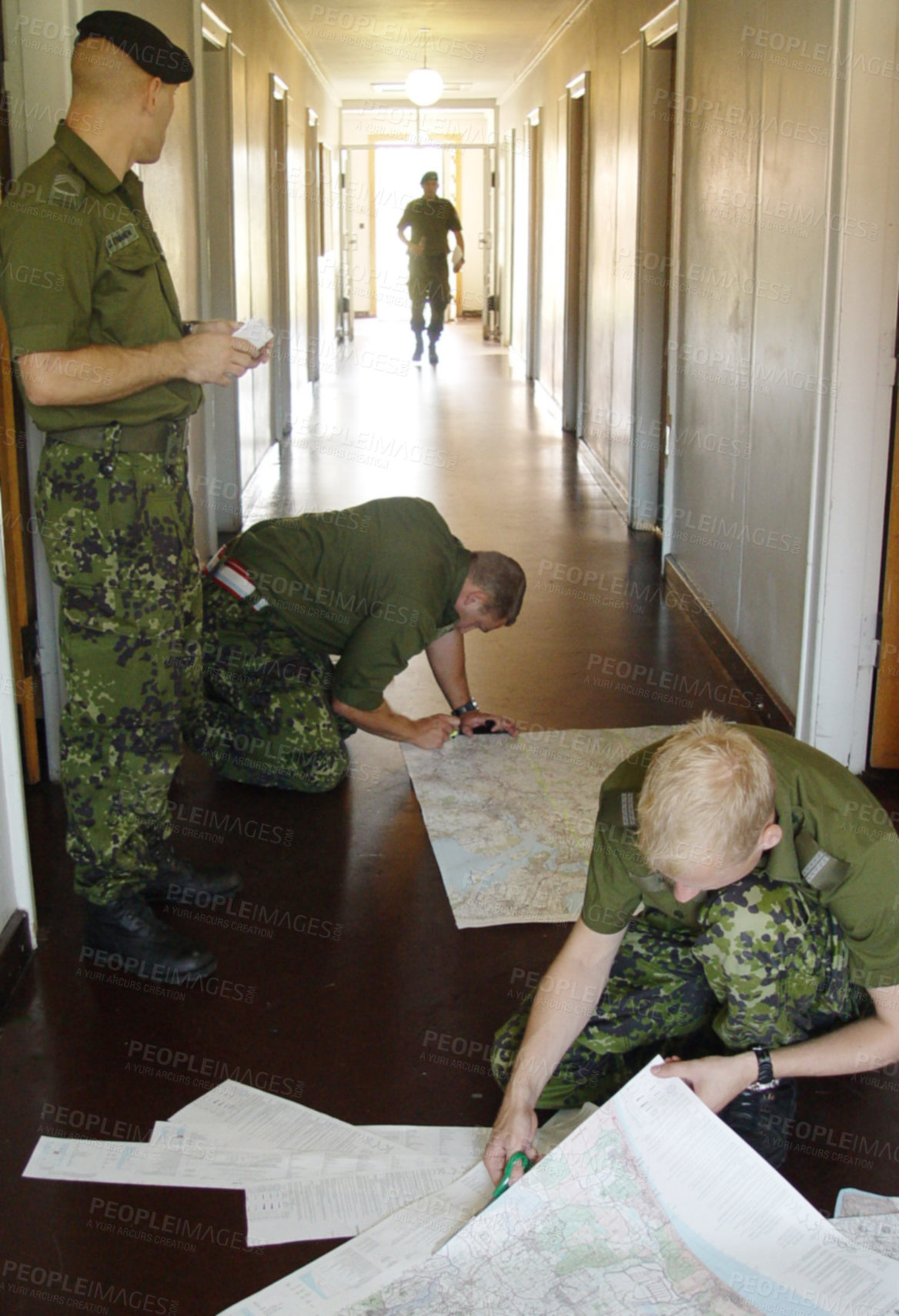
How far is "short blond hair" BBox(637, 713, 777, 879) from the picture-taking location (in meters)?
1.45

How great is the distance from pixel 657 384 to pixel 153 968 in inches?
160

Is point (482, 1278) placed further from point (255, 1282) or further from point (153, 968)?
point (153, 968)

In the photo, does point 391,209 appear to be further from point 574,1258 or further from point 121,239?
point 574,1258

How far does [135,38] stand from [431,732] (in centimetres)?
163

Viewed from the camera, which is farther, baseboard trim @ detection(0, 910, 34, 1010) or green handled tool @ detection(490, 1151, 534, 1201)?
baseboard trim @ detection(0, 910, 34, 1010)

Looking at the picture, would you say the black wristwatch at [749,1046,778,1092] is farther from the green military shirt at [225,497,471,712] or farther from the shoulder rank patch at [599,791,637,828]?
the green military shirt at [225,497,471,712]

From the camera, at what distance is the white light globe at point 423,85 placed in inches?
366

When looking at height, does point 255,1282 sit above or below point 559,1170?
below

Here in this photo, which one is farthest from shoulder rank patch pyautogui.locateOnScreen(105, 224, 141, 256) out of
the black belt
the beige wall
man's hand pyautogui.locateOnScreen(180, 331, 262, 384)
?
the beige wall

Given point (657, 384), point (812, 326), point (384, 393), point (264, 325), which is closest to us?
point (264, 325)

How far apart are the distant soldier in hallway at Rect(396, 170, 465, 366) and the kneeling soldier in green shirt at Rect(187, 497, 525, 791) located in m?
9.10

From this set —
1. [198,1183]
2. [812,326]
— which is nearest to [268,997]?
[198,1183]

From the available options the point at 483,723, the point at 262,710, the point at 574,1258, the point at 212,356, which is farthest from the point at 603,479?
the point at 574,1258

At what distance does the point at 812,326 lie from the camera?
122 inches
